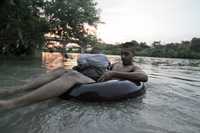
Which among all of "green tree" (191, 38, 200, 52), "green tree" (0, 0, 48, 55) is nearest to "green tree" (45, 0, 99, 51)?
"green tree" (0, 0, 48, 55)

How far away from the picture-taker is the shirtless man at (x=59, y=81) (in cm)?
308

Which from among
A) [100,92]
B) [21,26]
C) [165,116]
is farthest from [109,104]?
[21,26]

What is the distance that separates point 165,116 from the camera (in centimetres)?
326

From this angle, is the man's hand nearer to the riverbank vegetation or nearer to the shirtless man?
the shirtless man

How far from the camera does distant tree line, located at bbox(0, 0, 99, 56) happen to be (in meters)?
15.7

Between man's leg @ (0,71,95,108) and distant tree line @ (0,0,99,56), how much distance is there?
1272cm

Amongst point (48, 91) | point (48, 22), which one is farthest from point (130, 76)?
point (48, 22)

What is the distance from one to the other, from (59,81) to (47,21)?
1573 cm

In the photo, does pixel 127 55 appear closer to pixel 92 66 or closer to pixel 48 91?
pixel 92 66

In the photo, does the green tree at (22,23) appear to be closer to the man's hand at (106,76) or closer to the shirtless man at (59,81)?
the shirtless man at (59,81)

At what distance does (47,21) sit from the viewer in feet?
60.0

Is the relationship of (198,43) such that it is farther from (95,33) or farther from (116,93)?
(116,93)

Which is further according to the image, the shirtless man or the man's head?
the man's head

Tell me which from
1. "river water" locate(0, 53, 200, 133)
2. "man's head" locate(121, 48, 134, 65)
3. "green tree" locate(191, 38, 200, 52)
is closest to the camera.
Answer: "river water" locate(0, 53, 200, 133)
